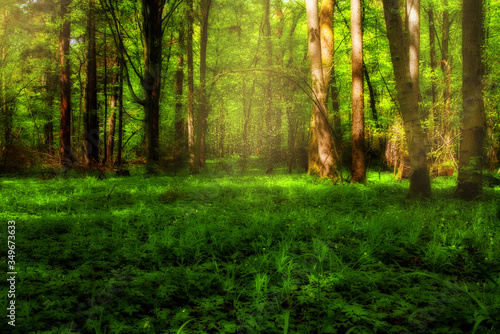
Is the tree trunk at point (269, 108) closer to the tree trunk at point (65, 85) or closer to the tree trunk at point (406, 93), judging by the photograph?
the tree trunk at point (406, 93)

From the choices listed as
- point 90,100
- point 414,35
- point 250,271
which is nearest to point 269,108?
point 414,35

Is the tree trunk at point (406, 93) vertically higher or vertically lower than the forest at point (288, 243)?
higher

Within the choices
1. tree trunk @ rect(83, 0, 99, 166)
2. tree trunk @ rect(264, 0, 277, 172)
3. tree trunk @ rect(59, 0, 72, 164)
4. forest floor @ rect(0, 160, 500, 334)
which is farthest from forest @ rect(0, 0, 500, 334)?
tree trunk @ rect(264, 0, 277, 172)

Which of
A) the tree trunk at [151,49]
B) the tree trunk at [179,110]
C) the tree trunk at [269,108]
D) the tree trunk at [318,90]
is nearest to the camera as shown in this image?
the tree trunk at [151,49]

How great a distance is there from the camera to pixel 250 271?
3064mm

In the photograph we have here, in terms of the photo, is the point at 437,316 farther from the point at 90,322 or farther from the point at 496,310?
the point at 90,322

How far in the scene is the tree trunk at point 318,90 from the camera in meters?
11.0

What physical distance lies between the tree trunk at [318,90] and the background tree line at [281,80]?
4 cm

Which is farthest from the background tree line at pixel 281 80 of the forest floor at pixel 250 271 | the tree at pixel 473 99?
the forest floor at pixel 250 271

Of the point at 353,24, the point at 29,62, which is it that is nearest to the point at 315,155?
the point at 353,24

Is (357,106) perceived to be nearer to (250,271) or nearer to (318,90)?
(318,90)

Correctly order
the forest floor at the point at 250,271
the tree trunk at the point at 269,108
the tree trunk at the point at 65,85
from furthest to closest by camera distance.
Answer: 1. the tree trunk at the point at 269,108
2. the tree trunk at the point at 65,85
3. the forest floor at the point at 250,271

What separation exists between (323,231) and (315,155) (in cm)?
832

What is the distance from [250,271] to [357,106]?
8.48 metres
